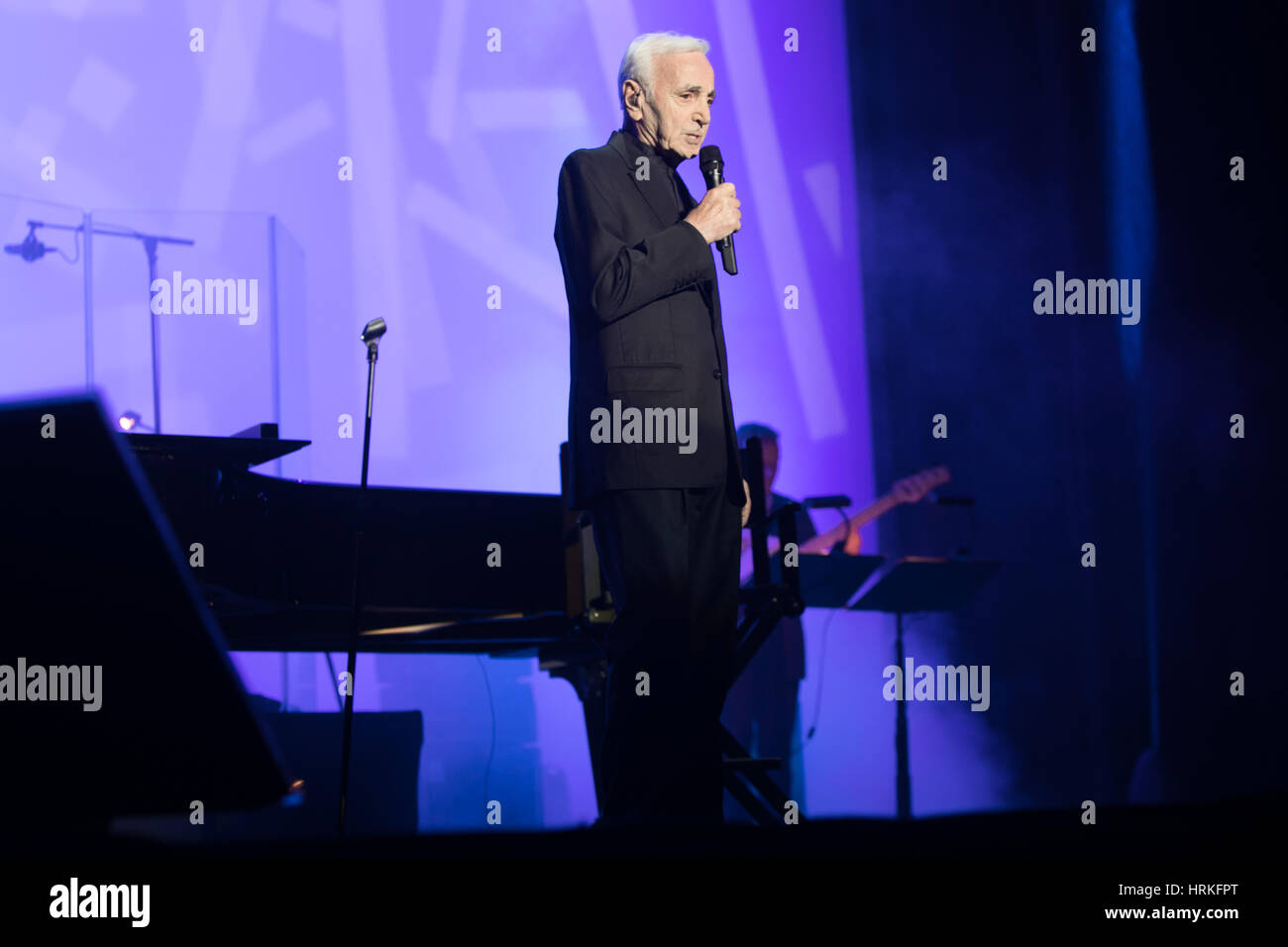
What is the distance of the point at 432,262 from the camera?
4.71m

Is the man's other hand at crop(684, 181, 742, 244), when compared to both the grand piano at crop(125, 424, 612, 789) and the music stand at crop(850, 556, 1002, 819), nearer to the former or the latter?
the grand piano at crop(125, 424, 612, 789)

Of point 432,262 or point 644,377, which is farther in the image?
point 432,262

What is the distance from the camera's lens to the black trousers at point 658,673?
2100 mm

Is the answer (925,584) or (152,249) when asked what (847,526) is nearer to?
(925,584)

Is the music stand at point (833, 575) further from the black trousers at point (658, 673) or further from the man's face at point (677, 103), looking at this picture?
the man's face at point (677, 103)

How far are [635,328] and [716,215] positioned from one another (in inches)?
10.3

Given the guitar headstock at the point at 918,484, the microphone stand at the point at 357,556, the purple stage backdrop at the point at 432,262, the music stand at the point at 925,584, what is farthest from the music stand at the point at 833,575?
the microphone stand at the point at 357,556

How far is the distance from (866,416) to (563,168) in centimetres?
306

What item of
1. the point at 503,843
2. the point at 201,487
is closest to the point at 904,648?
the point at 201,487

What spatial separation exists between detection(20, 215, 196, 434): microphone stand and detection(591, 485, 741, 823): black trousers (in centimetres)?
281

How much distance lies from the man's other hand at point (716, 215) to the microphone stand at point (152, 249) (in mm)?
2873

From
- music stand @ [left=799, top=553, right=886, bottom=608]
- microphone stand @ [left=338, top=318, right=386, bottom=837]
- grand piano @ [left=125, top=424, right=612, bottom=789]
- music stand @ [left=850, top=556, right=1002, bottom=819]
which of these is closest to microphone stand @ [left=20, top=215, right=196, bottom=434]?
grand piano @ [left=125, top=424, right=612, bottom=789]

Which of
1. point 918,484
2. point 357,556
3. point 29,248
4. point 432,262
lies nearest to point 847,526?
point 918,484

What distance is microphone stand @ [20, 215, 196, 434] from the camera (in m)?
4.41
